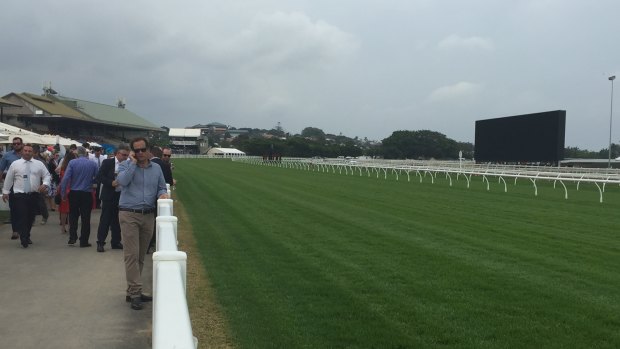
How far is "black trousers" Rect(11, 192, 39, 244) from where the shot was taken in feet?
29.1

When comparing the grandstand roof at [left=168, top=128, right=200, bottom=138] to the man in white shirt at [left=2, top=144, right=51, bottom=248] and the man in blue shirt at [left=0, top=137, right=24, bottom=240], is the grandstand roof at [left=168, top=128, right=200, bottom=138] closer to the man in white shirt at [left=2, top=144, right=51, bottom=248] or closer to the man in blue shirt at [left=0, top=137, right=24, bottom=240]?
the man in blue shirt at [left=0, top=137, right=24, bottom=240]

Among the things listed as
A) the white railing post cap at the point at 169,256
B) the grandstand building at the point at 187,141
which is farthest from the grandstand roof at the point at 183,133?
the white railing post cap at the point at 169,256

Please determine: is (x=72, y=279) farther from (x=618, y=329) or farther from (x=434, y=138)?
(x=434, y=138)

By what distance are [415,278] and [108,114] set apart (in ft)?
310

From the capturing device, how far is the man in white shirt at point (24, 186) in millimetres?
9068

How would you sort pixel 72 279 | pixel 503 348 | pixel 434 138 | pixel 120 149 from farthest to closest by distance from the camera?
pixel 434 138 < pixel 120 149 < pixel 72 279 < pixel 503 348

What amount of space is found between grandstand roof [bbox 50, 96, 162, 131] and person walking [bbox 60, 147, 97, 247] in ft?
256

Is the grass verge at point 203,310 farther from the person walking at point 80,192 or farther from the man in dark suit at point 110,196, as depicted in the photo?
the person walking at point 80,192

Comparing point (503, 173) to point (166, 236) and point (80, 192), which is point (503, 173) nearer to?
point (80, 192)

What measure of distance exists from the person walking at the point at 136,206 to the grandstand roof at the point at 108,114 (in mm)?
81645

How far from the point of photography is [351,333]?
4762 millimetres

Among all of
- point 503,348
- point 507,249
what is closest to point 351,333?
point 503,348

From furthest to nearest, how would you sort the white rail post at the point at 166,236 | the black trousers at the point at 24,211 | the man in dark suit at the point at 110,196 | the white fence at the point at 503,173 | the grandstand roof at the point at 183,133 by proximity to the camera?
the grandstand roof at the point at 183,133 < the white fence at the point at 503,173 < the black trousers at the point at 24,211 < the man in dark suit at the point at 110,196 < the white rail post at the point at 166,236

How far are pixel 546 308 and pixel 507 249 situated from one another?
11.2ft
